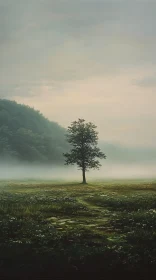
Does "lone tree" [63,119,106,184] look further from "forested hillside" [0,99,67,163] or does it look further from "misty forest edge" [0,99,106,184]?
"forested hillside" [0,99,67,163]

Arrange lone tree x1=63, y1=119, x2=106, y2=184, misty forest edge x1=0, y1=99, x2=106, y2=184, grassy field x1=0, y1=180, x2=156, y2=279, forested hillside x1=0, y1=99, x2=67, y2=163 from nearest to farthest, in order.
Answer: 1. grassy field x1=0, y1=180, x2=156, y2=279
2. lone tree x1=63, y1=119, x2=106, y2=184
3. misty forest edge x1=0, y1=99, x2=106, y2=184
4. forested hillside x1=0, y1=99, x2=67, y2=163

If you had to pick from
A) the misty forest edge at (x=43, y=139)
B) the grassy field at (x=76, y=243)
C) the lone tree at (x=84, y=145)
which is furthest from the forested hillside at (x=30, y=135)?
the grassy field at (x=76, y=243)

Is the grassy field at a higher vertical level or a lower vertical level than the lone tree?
lower

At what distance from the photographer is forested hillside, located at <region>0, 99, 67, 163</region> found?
69.6m

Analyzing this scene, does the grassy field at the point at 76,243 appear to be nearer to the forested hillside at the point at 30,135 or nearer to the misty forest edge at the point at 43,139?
the misty forest edge at the point at 43,139

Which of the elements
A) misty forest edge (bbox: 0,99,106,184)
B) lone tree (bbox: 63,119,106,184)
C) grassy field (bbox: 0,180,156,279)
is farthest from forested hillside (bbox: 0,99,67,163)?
grassy field (bbox: 0,180,156,279)

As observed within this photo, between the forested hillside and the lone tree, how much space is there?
11374 mm

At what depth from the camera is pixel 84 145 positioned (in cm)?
5750

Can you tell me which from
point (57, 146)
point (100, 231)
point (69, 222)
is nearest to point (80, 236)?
point (100, 231)

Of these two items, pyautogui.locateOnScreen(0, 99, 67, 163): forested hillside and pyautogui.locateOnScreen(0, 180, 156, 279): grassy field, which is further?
pyautogui.locateOnScreen(0, 99, 67, 163): forested hillside

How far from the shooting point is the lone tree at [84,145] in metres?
56.0

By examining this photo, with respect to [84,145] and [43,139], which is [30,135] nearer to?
[43,139]

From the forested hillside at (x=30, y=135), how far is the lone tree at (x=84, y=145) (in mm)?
11374

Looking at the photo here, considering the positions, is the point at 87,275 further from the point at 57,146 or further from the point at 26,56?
the point at 57,146
